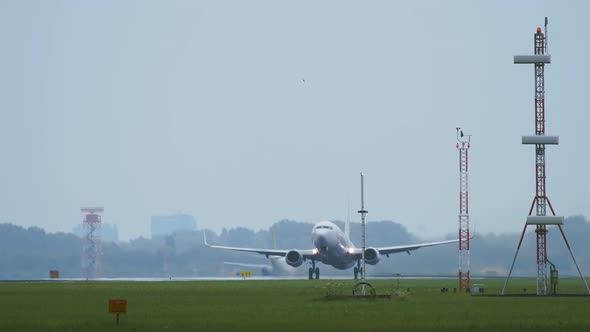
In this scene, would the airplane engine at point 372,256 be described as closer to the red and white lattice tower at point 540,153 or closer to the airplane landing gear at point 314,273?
the airplane landing gear at point 314,273

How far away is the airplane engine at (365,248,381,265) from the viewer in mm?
114188

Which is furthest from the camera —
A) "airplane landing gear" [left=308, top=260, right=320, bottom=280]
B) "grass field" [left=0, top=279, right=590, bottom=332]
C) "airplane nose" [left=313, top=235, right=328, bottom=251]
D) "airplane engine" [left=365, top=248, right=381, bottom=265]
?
"airplane engine" [left=365, top=248, right=381, bottom=265]

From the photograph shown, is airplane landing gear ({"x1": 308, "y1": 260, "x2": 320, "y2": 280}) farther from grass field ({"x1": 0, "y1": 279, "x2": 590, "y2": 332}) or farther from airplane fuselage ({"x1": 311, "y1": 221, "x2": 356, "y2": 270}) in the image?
grass field ({"x1": 0, "y1": 279, "x2": 590, "y2": 332})

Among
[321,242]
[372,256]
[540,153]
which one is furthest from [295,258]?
[540,153]

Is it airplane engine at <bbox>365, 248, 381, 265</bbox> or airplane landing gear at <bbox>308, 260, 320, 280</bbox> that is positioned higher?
airplane engine at <bbox>365, 248, 381, 265</bbox>

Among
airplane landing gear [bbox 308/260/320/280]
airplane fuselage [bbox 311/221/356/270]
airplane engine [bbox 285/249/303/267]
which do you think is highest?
airplane fuselage [bbox 311/221/356/270]

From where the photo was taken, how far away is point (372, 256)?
4518 inches

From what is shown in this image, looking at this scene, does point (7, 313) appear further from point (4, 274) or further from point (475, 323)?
point (4, 274)

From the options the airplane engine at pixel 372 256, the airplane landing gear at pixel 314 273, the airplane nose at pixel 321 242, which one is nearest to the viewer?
the airplane nose at pixel 321 242

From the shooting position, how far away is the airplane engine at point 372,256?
11419 cm

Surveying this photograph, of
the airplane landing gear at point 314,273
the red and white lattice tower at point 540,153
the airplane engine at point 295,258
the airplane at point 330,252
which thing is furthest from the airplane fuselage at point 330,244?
the red and white lattice tower at point 540,153

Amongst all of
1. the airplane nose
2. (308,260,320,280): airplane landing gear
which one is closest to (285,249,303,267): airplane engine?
(308,260,320,280): airplane landing gear

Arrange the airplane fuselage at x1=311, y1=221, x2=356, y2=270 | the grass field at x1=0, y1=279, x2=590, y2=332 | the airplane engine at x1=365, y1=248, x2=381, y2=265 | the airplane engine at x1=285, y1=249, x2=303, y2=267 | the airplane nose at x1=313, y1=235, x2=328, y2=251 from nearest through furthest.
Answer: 1. the grass field at x1=0, y1=279, x2=590, y2=332
2. the airplane nose at x1=313, y1=235, x2=328, y2=251
3. the airplane fuselage at x1=311, y1=221, x2=356, y2=270
4. the airplane engine at x1=365, y1=248, x2=381, y2=265
5. the airplane engine at x1=285, y1=249, x2=303, y2=267

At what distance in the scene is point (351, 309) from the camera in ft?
159
